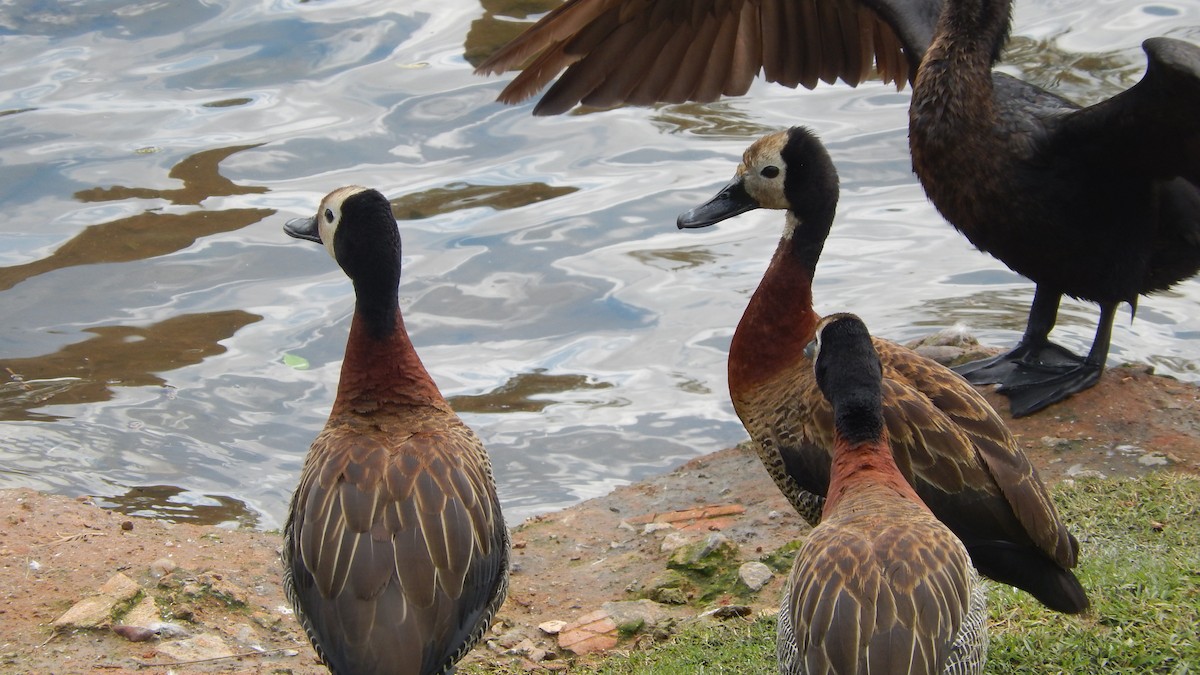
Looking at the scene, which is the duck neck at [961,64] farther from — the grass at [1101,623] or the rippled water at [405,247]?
the rippled water at [405,247]

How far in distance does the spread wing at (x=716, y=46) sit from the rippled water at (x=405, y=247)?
7.43 ft

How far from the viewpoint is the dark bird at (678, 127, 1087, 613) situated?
15.8 ft

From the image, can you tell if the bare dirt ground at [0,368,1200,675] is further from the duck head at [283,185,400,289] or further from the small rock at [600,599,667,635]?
the duck head at [283,185,400,289]

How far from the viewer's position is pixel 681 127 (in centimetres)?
1287

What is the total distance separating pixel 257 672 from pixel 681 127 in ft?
28.1

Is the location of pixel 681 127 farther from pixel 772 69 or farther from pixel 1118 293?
pixel 1118 293

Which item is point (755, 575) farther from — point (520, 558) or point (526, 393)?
point (526, 393)

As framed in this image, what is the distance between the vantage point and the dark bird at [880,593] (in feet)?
12.5

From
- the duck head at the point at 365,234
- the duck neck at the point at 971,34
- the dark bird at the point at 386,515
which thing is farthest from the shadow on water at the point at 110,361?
the duck neck at the point at 971,34

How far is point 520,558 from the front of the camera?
657 cm

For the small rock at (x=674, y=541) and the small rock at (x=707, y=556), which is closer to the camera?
the small rock at (x=707, y=556)

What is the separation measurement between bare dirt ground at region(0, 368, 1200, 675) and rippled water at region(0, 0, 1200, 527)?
1.57 m

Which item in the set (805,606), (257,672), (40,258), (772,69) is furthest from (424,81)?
(805,606)

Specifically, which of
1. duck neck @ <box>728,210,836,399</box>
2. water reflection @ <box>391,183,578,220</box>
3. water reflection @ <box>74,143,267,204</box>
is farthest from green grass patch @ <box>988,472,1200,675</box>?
water reflection @ <box>74,143,267,204</box>
